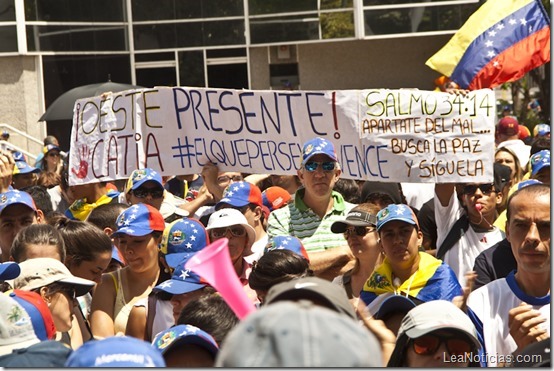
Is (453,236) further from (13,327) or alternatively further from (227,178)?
(13,327)

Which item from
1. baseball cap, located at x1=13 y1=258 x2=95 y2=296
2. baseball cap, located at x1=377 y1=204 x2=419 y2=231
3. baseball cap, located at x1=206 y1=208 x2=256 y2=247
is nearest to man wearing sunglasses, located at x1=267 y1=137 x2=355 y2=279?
baseball cap, located at x1=206 y1=208 x2=256 y2=247

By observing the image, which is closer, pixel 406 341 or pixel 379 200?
A: pixel 406 341

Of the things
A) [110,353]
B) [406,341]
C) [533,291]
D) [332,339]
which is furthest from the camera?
[533,291]

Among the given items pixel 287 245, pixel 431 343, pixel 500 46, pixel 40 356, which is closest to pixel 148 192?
pixel 287 245

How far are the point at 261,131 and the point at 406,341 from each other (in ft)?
15.7

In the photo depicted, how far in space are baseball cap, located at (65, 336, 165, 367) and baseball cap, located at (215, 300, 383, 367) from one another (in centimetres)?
65

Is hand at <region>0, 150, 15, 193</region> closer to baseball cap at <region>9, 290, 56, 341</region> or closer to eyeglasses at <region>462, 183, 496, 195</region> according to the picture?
eyeglasses at <region>462, 183, 496, 195</region>

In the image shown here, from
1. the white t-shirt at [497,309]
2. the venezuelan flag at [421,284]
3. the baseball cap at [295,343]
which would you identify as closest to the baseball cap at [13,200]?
the venezuelan flag at [421,284]

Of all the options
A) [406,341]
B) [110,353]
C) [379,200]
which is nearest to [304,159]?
[379,200]

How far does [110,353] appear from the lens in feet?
8.37

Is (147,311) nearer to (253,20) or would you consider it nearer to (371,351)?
(371,351)

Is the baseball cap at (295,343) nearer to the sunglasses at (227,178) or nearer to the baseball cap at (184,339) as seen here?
the baseball cap at (184,339)

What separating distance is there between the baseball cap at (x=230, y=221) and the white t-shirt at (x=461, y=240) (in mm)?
1160

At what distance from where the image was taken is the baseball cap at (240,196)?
7.00m
